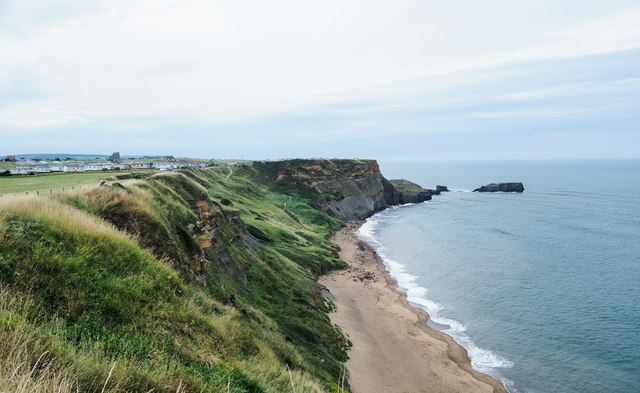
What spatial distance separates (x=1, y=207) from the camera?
10805 millimetres

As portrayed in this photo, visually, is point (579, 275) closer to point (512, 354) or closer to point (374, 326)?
point (512, 354)

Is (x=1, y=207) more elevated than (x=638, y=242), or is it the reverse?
(x=1, y=207)

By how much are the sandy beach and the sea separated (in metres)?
1.78

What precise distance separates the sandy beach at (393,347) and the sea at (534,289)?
70.0 inches

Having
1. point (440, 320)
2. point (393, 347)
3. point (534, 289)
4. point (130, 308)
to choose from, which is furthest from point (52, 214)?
point (534, 289)

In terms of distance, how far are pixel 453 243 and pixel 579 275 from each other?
24.3m

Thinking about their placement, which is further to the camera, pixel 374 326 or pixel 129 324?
pixel 374 326

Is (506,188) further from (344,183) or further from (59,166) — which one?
(59,166)

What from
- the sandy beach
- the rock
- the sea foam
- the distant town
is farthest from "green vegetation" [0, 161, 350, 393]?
the rock

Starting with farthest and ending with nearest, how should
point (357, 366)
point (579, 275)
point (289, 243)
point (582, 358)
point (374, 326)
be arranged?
point (289, 243), point (579, 275), point (374, 326), point (582, 358), point (357, 366)

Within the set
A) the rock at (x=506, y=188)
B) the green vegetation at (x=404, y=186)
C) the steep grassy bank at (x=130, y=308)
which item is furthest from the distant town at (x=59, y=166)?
the rock at (x=506, y=188)

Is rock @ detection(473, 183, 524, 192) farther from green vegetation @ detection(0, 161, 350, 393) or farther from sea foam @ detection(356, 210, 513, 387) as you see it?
green vegetation @ detection(0, 161, 350, 393)

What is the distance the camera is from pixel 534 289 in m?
→ 45.5

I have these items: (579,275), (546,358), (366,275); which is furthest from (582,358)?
(366,275)
